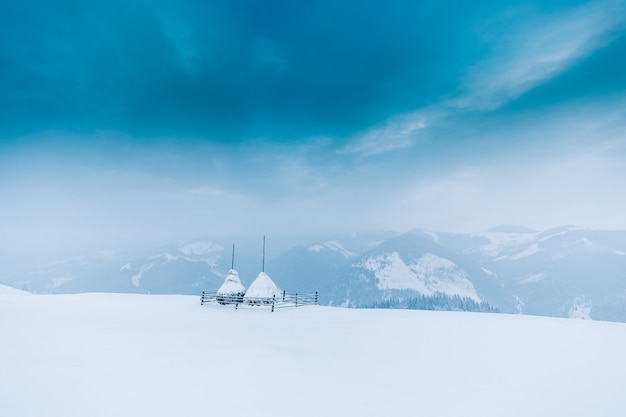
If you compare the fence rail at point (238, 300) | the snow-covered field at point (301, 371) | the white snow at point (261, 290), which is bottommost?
the snow-covered field at point (301, 371)

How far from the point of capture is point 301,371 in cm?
1126

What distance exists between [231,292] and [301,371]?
23.7 metres

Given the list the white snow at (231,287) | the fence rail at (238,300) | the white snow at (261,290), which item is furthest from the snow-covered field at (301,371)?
the white snow at (231,287)

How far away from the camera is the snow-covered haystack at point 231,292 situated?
32812mm

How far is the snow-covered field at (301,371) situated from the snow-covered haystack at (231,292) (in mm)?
13093

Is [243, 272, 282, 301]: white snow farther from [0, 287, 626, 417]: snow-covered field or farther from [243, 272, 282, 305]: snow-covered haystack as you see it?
[0, 287, 626, 417]: snow-covered field

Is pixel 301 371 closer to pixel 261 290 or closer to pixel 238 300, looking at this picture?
pixel 261 290

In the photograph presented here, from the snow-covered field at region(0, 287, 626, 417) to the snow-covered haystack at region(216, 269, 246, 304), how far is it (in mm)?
13093

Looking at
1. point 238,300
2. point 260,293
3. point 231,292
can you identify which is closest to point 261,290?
point 260,293

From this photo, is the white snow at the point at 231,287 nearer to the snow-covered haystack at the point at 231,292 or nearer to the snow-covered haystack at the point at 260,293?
the snow-covered haystack at the point at 231,292

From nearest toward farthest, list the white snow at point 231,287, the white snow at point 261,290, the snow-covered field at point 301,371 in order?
the snow-covered field at point 301,371 → the white snow at point 261,290 → the white snow at point 231,287

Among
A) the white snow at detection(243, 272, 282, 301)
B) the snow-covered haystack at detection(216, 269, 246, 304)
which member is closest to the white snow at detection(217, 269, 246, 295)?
the snow-covered haystack at detection(216, 269, 246, 304)

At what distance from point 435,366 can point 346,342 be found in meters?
4.65

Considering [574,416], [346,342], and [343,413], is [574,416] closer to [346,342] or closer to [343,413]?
[343,413]
